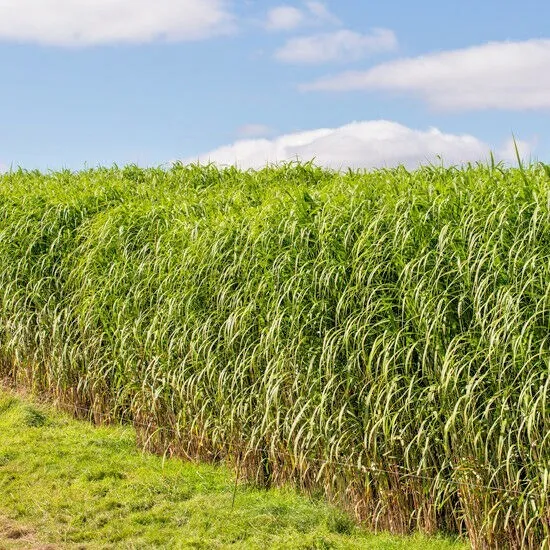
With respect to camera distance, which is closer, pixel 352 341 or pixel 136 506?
pixel 352 341

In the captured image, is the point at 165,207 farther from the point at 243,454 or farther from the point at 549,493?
the point at 549,493

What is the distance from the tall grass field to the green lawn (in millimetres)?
170

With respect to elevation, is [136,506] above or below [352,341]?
below

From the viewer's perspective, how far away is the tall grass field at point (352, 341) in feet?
14.9

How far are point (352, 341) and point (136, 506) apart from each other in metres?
1.81

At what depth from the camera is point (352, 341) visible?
5.23 metres

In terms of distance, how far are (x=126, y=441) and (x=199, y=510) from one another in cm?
162

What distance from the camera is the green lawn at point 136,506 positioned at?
16.6 ft

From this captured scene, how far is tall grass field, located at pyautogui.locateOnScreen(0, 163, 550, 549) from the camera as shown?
453 cm

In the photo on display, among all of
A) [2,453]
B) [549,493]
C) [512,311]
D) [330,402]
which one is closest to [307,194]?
[330,402]

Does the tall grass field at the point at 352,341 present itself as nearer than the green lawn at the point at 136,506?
Yes

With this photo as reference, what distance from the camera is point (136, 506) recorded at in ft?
18.7

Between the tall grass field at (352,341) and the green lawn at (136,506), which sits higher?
the tall grass field at (352,341)

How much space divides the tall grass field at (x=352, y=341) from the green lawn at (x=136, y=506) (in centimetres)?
17
